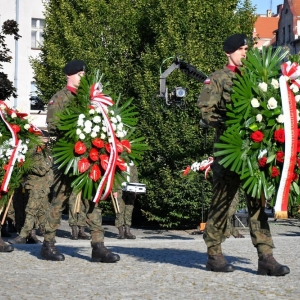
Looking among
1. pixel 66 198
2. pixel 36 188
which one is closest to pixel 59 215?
pixel 66 198

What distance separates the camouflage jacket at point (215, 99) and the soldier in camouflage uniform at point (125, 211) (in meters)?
8.94

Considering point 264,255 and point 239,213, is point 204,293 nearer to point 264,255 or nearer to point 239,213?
point 264,255

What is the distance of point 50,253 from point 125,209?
7884mm

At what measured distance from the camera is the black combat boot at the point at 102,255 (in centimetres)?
1020

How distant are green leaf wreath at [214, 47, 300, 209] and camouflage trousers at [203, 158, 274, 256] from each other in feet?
1.43

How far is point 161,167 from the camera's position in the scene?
2239 cm

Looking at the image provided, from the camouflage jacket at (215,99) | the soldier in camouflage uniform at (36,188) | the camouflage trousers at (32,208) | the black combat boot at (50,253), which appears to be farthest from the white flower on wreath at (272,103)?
the camouflage trousers at (32,208)

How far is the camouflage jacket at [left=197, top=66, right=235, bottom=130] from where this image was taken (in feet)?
30.0

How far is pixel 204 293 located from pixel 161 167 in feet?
47.9

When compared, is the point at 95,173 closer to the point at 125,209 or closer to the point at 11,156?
the point at 11,156

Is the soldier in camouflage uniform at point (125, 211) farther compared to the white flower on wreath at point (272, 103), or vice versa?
the soldier in camouflage uniform at point (125, 211)

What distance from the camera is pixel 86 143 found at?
33.5 ft

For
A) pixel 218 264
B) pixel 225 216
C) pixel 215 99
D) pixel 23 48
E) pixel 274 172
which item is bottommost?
pixel 218 264

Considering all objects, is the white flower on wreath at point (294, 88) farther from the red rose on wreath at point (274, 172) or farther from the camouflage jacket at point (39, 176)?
the camouflage jacket at point (39, 176)
